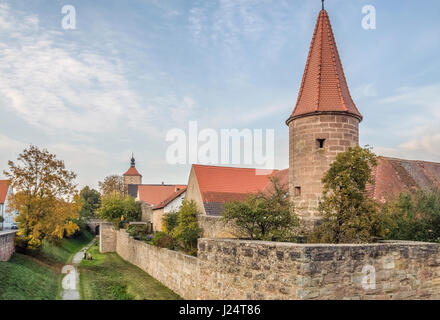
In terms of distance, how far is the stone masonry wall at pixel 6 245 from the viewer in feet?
51.1

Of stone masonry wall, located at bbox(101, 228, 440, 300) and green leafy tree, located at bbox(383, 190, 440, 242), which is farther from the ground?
green leafy tree, located at bbox(383, 190, 440, 242)

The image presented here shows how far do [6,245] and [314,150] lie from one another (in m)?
13.6

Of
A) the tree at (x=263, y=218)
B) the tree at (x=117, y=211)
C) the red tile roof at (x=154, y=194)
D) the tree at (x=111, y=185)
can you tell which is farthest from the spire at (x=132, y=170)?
the tree at (x=263, y=218)

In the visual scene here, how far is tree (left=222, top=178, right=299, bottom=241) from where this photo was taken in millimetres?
11023

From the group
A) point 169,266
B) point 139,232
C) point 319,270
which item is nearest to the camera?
point 319,270

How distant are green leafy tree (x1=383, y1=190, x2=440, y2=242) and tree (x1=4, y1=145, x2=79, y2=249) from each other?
1614 centimetres

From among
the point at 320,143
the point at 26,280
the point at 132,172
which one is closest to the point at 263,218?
the point at 320,143

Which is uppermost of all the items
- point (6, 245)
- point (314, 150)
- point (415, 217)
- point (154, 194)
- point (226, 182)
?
point (314, 150)

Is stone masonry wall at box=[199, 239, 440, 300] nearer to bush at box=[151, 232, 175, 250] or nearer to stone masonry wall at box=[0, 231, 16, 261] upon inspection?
bush at box=[151, 232, 175, 250]

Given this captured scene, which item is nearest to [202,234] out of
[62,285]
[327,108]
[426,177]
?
[62,285]

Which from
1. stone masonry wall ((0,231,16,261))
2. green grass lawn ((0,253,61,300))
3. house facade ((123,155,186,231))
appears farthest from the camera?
house facade ((123,155,186,231))

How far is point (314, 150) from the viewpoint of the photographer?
12711mm

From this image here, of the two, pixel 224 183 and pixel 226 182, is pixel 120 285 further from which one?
pixel 226 182

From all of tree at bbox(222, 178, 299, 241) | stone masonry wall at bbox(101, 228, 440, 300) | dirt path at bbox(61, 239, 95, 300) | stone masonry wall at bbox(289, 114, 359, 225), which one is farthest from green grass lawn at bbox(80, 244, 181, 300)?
stone masonry wall at bbox(289, 114, 359, 225)
